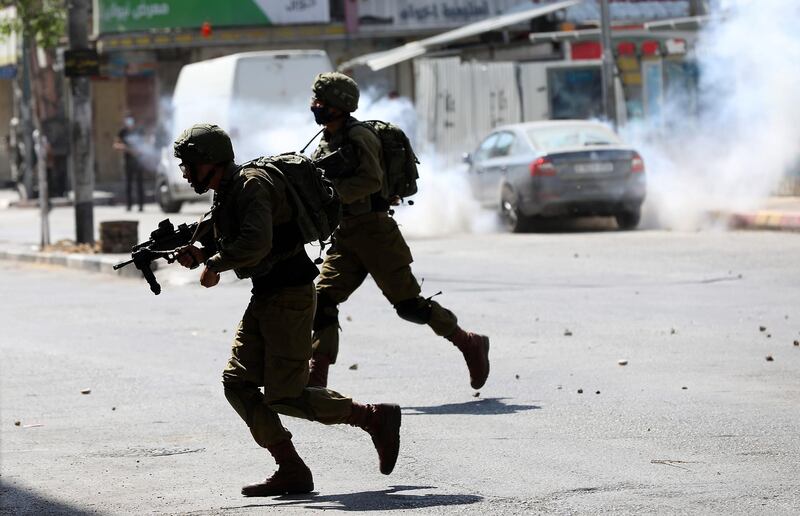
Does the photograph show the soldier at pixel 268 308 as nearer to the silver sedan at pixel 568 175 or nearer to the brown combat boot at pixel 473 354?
the brown combat boot at pixel 473 354

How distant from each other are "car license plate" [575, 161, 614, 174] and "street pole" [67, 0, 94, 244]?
6.03 m

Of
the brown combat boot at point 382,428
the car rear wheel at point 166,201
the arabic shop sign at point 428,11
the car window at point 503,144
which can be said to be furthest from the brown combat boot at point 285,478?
the arabic shop sign at point 428,11

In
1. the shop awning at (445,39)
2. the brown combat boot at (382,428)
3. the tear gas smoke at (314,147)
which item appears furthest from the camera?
the shop awning at (445,39)

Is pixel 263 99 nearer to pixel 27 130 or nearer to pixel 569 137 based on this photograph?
pixel 569 137

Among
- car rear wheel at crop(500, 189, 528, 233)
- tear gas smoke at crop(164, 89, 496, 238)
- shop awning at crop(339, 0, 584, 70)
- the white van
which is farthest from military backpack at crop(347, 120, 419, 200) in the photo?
shop awning at crop(339, 0, 584, 70)

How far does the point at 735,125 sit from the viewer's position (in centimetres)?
2336

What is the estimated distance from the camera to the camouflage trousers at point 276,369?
242 inches

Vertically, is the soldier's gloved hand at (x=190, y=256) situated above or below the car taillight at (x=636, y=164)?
above

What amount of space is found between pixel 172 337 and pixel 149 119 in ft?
93.8

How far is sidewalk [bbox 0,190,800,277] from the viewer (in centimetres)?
1838

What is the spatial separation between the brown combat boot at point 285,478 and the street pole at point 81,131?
13.9m

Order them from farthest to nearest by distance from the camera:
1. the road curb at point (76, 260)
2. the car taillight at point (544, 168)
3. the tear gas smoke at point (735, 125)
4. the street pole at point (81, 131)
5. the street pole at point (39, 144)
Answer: the tear gas smoke at point (735, 125) < the street pole at point (39, 144) < the car taillight at point (544, 168) < the street pole at point (81, 131) < the road curb at point (76, 260)

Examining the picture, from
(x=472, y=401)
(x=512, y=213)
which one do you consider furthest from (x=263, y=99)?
(x=472, y=401)

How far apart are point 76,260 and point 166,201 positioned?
9.86 m
